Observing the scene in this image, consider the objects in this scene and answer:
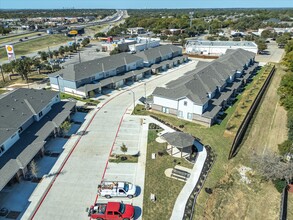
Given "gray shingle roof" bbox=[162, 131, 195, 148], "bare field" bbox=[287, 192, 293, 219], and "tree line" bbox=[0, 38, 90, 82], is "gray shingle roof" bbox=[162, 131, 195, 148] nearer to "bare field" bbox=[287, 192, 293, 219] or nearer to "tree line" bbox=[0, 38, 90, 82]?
"bare field" bbox=[287, 192, 293, 219]

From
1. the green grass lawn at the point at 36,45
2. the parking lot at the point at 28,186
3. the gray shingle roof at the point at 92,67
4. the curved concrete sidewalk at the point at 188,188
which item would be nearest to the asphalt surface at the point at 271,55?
the gray shingle roof at the point at 92,67

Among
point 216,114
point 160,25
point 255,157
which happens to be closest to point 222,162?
point 255,157

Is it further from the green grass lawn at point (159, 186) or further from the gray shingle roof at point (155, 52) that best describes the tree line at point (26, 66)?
the green grass lawn at point (159, 186)

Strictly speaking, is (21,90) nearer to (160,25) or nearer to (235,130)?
(235,130)

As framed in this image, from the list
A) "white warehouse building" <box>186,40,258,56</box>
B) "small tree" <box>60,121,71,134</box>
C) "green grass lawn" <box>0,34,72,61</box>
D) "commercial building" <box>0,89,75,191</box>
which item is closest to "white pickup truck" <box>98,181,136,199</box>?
"commercial building" <box>0,89,75,191</box>

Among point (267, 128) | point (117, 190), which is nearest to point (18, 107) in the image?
point (117, 190)

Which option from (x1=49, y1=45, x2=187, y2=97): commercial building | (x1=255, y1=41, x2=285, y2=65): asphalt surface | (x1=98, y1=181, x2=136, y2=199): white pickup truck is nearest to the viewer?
(x1=98, y1=181, x2=136, y2=199): white pickup truck

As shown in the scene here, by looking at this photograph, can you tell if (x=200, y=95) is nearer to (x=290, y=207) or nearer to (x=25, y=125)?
(x=290, y=207)
